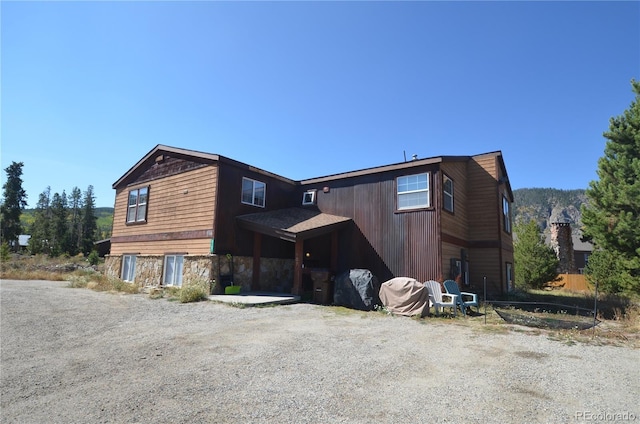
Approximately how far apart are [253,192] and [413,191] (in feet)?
22.8

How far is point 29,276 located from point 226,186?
16429mm

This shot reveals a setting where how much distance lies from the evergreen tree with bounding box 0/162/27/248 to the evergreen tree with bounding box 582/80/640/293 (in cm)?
6063

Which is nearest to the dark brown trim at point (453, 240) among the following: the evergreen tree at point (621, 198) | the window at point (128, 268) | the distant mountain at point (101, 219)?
the evergreen tree at point (621, 198)

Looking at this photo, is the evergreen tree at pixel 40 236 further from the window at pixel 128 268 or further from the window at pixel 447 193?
the window at pixel 447 193

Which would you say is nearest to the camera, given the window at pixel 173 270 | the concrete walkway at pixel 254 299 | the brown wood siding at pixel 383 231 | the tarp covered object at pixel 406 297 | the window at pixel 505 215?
the tarp covered object at pixel 406 297

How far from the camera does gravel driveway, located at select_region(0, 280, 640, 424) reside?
372 centimetres

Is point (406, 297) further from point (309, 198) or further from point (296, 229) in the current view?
point (309, 198)

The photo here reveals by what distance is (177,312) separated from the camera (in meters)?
10.0

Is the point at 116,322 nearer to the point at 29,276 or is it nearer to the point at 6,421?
the point at 6,421

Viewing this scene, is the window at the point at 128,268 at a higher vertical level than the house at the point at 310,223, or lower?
lower

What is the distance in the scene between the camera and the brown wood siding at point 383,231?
12.6 metres

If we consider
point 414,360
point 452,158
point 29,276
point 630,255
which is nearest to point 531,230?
point 630,255

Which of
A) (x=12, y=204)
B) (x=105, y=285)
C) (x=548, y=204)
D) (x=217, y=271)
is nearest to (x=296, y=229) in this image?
(x=217, y=271)

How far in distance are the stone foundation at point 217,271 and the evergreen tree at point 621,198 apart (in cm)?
1372
